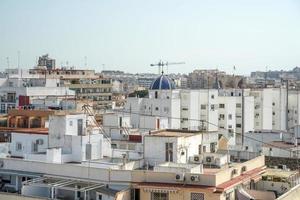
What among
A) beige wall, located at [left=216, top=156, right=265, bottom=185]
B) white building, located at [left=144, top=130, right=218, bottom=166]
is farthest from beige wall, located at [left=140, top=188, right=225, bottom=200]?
white building, located at [left=144, top=130, right=218, bottom=166]

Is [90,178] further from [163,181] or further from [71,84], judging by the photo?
[71,84]

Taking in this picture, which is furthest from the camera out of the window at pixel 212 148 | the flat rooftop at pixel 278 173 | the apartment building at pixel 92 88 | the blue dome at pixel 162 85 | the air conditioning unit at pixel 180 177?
the apartment building at pixel 92 88

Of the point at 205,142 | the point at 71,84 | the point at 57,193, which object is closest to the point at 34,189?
the point at 57,193

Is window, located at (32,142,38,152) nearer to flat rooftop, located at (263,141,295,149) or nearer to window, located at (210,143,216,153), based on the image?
window, located at (210,143,216,153)

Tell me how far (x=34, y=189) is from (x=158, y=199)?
2.98 m

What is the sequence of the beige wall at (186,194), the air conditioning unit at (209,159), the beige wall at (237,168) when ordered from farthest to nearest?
the air conditioning unit at (209,159) → the beige wall at (237,168) → the beige wall at (186,194)

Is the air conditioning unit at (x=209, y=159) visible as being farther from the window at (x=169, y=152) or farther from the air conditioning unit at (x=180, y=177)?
the air conditioning unit at (x=180, y=177)

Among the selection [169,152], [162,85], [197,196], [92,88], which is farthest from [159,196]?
[92,88]

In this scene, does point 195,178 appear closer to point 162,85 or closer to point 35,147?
point 35,147

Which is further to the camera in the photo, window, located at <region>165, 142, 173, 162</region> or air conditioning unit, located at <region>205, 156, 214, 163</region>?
air conditioning unit, located at <region>205, 156, 214, 163</region>

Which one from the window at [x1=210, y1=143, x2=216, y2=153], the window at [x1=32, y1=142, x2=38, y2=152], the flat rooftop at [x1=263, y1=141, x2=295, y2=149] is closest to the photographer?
the window at [x1=32, y1=142, x2=38, y2=152]

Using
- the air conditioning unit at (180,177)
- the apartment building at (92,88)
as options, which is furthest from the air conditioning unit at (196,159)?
the apartment building at (92,88)

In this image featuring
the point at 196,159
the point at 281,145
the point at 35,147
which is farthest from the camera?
the point at 281,145

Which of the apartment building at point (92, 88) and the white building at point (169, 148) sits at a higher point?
the apartment building at point (92, 88)
